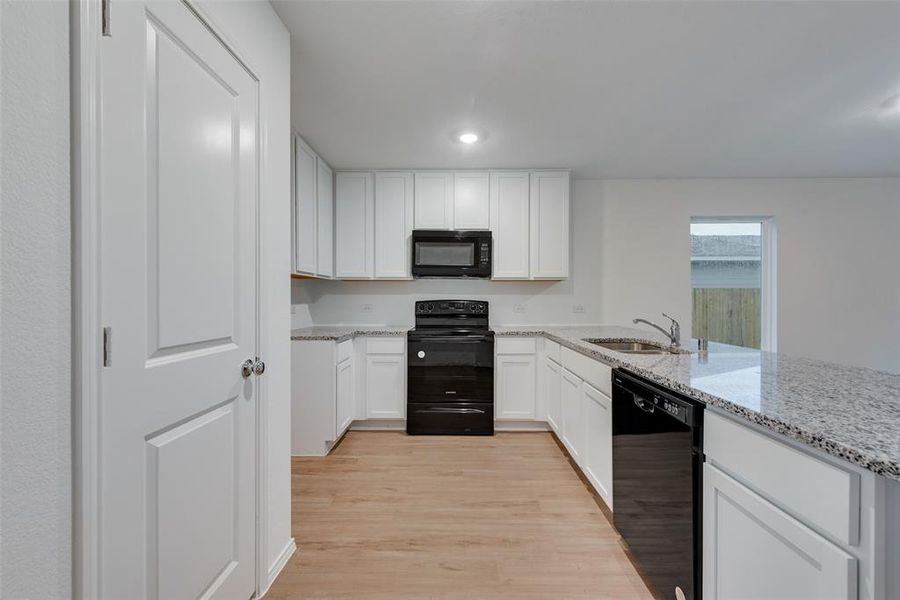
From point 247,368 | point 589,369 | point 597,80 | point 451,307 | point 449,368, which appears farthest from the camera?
point 451,307

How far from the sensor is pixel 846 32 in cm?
168

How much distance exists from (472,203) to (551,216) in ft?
2.44

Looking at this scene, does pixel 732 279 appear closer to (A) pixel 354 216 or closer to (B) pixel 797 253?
(B) pixel 797 253

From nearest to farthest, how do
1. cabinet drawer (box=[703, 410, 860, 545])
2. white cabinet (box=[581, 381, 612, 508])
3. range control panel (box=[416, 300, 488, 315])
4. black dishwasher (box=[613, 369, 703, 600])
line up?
cabinet drawer (box=[703, 410, 860, 545])
black dishwasher (box=[613, 369, 703, 600])
white cabinet (box=[581, 381, 612, 508])
range control panel (box=[416, 300, 488, 315])

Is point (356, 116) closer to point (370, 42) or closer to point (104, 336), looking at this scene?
point (370, 42)

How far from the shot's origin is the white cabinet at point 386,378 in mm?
3281

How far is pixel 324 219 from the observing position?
10.7 ft

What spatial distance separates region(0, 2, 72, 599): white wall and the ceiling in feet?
3.67

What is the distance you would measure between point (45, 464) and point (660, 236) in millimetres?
4391

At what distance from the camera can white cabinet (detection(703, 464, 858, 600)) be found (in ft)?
2.61

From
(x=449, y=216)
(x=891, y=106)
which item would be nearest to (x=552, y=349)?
(x=449, y=216)

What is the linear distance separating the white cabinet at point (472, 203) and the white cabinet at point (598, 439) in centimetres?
181

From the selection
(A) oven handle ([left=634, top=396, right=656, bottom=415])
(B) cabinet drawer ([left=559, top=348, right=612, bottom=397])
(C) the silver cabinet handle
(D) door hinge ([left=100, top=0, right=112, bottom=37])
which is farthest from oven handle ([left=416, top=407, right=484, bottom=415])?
(D) door hinge ([left=100, top=0, right=112, bottom=37])

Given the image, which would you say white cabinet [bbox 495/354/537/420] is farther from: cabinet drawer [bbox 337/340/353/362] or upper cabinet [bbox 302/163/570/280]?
cabinet drawer [bbox 337/340/353/362]
